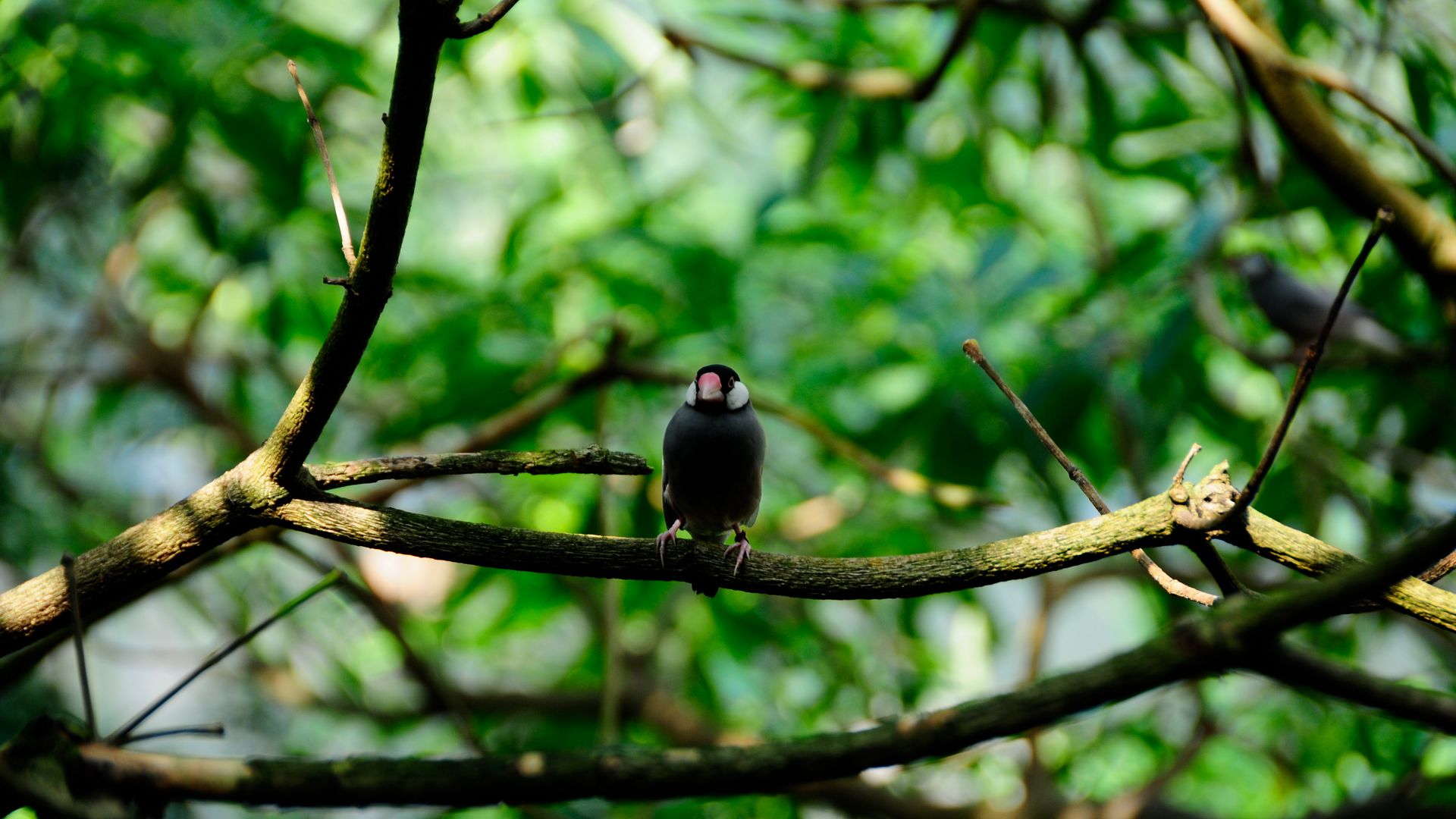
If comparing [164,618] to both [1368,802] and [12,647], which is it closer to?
[12,647]

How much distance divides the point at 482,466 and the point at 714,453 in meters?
1.18

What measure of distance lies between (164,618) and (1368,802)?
5.45 meters

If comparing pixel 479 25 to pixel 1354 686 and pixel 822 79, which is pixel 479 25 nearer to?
pixel 1354 686

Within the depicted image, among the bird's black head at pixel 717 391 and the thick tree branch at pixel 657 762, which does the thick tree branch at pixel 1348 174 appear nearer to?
the bird's black head at pixel 717 391

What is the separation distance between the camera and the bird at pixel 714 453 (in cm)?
260

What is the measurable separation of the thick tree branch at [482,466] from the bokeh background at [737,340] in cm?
147

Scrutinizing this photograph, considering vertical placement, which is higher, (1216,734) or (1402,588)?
(1216,734)

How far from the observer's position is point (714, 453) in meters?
2.60

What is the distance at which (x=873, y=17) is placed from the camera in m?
4.84

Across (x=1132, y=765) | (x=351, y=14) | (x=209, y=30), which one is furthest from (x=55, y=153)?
(x=1132, y=765)

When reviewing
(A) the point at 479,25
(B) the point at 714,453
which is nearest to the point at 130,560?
(A) the point at 479,25

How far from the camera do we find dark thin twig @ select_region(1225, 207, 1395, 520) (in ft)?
3.67

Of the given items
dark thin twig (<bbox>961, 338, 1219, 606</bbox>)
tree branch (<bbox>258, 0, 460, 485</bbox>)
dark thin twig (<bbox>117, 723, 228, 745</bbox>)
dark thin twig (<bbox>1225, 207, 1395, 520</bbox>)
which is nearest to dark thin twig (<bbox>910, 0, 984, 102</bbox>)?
dark thin twig (<bbox>961, 338, 1219, 606</bbox>)

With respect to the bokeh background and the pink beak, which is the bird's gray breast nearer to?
the pink beak
